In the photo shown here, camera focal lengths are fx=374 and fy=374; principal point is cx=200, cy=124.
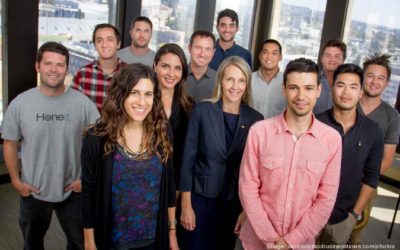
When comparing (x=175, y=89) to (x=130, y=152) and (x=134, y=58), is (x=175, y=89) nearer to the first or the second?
(x=130, y=152)

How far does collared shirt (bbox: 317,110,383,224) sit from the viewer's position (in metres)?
2.08

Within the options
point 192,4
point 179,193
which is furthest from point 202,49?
point 192,4

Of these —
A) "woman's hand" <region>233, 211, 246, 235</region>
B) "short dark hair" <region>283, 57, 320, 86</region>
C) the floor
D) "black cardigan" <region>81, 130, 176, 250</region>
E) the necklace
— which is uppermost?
"short dark hair" <region>283, 57, 320, 86</region>

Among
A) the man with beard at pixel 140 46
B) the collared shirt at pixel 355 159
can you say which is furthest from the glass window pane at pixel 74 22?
the collared shirt at pixel 355 159

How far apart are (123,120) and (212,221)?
34.5 inches

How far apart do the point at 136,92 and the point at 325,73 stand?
193 cm

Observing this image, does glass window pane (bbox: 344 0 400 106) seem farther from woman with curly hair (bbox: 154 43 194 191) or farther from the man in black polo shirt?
woman with curly hair (bbox: 154 43 194 191)

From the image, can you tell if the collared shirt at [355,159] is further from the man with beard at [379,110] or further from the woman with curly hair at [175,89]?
the woman with curly hair at [175,89]

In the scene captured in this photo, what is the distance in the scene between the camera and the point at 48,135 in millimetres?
2168

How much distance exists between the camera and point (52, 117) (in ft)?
7.11

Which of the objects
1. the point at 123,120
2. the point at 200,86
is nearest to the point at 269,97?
the point at 200,86

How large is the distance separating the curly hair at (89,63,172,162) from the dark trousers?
564 mm

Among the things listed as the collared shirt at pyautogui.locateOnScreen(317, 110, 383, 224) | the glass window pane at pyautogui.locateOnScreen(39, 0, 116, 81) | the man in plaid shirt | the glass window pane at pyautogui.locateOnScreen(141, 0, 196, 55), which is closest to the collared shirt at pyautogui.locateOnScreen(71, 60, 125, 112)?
the man in plaid shirt

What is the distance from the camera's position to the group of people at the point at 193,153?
1729mm
